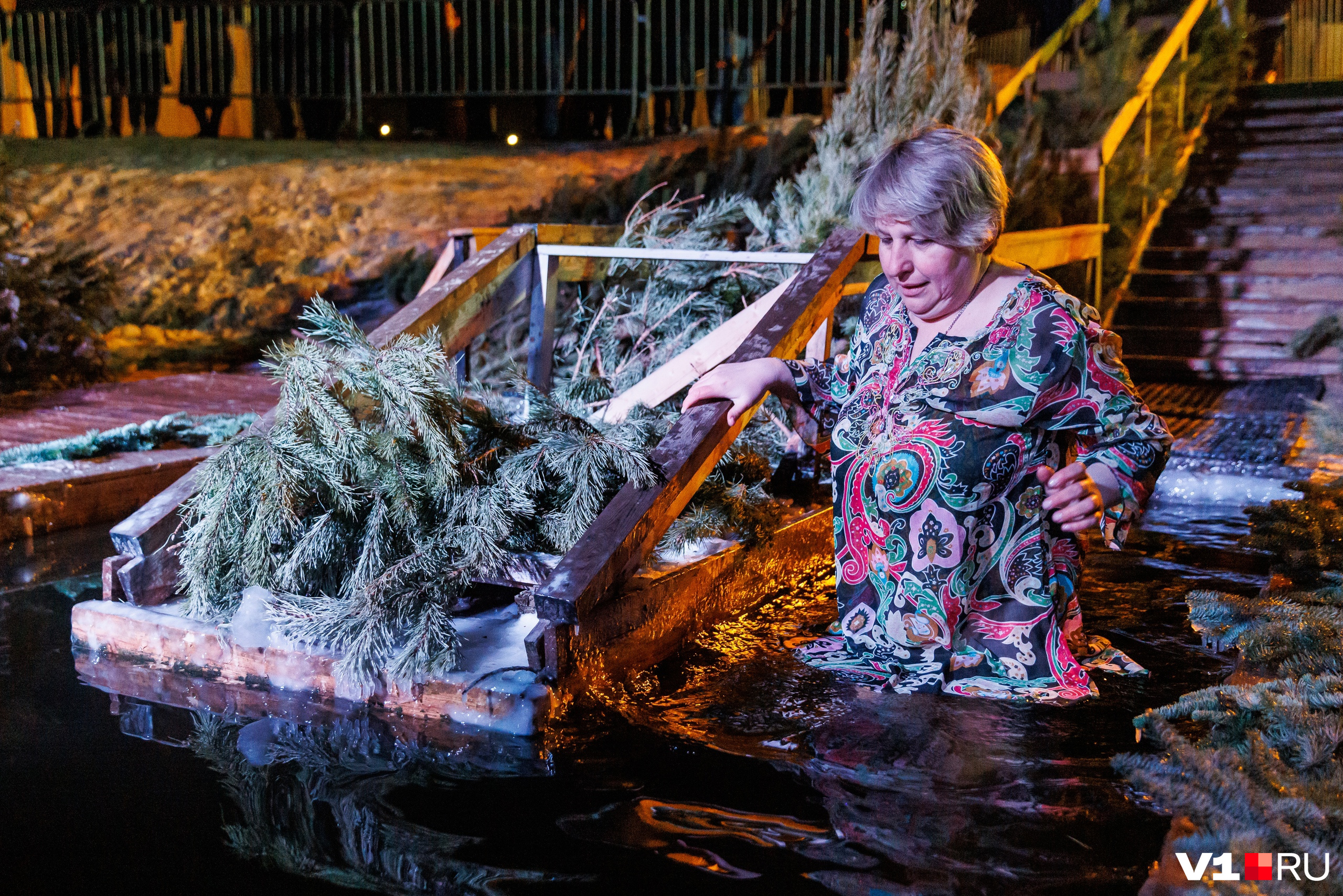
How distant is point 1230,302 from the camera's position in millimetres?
Result: 8766

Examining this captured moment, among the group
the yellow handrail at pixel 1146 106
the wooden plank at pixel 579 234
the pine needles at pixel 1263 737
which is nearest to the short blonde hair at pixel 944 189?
the pine needles at pixel 1263 737

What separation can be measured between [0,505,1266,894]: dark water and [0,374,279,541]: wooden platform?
69.1 inches

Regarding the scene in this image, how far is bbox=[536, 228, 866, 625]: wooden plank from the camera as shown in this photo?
2666 millimetres

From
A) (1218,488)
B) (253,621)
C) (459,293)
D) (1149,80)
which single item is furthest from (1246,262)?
(253,621)

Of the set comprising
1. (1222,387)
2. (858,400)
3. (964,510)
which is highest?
(858,400)

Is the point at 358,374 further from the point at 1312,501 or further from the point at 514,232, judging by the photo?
the point at 1312,501

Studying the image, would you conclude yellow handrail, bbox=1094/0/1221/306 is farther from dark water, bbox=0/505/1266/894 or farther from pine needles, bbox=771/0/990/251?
dark water, bbox=0/505/1266/894

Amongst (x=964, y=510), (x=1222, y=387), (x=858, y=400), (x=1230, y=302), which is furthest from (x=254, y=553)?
(x=1230, y=302)

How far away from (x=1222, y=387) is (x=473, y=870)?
7.06 meters

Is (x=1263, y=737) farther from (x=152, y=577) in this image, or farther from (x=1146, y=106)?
(x=1146, y=106)

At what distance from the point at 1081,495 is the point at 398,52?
40.8 ft

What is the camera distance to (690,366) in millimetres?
4074

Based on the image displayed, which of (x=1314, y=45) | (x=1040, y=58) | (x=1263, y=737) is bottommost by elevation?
(x=1263, y=737)

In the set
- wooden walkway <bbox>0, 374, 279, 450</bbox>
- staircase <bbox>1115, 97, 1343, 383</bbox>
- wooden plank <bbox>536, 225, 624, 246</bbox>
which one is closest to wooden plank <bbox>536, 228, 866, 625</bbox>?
wooden plank <bbox>536, 225, 624, 246</bbox>
